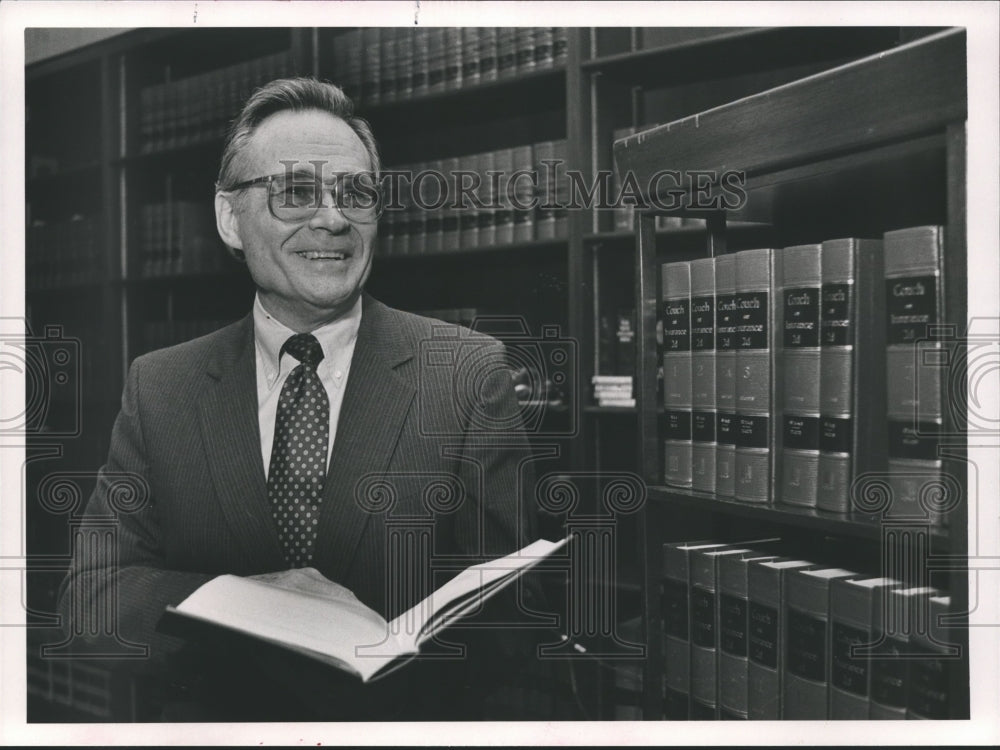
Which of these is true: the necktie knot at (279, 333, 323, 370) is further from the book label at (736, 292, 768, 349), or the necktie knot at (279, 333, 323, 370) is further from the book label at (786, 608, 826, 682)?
the book label at (786, 608, 826, 682)

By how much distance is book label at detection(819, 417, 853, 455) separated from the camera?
1189mm

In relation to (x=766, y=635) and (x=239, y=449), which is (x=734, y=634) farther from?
(x=239, y=449)

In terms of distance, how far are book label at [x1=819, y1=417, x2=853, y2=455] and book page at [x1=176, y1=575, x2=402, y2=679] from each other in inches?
28.8

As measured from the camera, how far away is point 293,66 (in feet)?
6.26

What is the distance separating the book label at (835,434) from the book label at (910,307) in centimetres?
12

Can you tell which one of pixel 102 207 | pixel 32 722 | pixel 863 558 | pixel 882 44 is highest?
pixel 882 44

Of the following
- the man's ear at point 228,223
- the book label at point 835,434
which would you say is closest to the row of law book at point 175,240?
the man's ear at point 228,223

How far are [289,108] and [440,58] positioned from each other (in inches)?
20.0

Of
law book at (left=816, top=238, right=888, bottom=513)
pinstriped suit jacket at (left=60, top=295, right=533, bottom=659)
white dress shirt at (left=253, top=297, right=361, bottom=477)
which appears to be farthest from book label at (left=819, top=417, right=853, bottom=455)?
white dress shirt at (left=253, top=297, right=361, bottom=477)

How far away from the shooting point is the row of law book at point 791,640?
3.91 ft

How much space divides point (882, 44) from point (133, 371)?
5.27 ft

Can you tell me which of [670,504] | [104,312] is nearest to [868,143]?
[670,504]

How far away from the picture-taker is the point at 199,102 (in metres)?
2.17

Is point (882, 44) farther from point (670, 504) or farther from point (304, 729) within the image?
point (304, 729)
